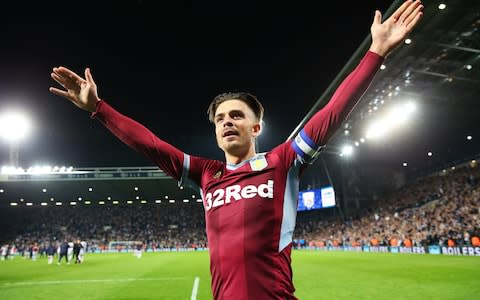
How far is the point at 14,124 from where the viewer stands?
36.7 meters

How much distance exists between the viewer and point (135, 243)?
2168 inches

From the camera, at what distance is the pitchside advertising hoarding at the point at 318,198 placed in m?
45.1

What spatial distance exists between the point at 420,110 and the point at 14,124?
40003mm

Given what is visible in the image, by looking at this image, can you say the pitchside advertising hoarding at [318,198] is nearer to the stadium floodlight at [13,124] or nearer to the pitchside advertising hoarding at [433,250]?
the pitchside advertising hoarding at [433,250]

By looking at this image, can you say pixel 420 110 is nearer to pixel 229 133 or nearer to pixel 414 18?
pixel 414 18

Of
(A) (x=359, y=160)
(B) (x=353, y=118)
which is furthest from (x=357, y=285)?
(A) (x=359, y=160)

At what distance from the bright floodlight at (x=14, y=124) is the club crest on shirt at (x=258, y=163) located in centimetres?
3999

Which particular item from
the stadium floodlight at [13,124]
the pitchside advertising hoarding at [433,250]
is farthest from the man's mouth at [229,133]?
the stadium floodlight at [13,124]

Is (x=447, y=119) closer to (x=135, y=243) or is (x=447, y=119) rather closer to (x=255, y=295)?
(x=255, y=295)

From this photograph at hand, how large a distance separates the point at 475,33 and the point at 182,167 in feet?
81.4

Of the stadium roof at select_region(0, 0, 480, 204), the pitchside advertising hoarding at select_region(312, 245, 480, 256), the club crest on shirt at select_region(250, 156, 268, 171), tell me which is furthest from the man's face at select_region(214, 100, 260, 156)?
the pitchside advertising hoarding at select_region(312, 245, 480, 256)

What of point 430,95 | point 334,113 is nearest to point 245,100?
point 334,113

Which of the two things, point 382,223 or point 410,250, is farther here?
point 382,223

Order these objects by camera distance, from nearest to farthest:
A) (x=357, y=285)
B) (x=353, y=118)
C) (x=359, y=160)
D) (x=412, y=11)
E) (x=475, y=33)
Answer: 1. (x=412, y=11)
2. (x=357, y=285)
3. (x=475, y=33)
4. (x=353, y=118)
5. (x=359, y=160)
